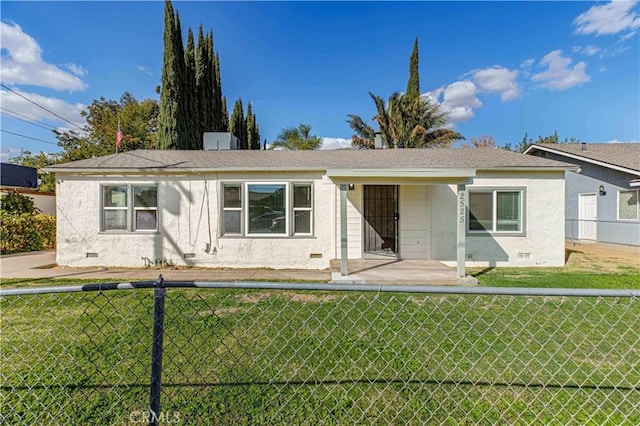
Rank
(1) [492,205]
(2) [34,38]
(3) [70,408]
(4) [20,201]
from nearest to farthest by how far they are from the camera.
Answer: (3) [70,408] → (1) [492,205] → (4) [20,201] → (2) [34,38]

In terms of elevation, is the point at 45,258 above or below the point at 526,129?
below

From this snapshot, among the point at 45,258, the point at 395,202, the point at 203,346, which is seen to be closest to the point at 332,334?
the point at 203,346

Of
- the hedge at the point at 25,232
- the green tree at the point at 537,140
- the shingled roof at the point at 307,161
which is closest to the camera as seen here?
the shingled roof at the point at 307,161

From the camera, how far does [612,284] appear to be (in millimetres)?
6707

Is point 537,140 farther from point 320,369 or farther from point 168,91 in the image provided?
point 320,369

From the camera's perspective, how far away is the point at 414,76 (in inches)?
985

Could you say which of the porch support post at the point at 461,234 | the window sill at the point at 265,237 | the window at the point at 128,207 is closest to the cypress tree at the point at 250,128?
the window at the point at 128,207

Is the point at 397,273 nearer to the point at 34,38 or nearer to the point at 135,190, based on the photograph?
the point at 135,190

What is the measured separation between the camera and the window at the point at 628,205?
40.9 feet

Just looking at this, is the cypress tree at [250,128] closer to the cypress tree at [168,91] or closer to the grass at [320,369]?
the cypress tree at [168,91]

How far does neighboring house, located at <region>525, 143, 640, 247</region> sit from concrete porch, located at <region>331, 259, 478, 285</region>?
9.56 m

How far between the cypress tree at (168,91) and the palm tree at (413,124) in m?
14.4

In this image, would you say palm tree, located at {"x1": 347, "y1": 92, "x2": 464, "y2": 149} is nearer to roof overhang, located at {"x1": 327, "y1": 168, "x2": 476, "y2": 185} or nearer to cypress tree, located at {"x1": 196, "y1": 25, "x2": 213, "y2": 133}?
cypress tree, located at {"x1": 196, "y1": 25, "x2": 213, "y2": 133}

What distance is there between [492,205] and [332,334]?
751 cm
